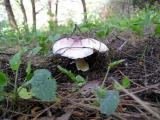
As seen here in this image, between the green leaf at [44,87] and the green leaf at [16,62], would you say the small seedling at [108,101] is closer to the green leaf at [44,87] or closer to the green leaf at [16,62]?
the green leaf at [44,87]

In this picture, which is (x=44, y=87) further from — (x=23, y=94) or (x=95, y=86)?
(x=95, y=86)

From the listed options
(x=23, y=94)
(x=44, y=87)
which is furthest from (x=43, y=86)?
(x=23, y=94)

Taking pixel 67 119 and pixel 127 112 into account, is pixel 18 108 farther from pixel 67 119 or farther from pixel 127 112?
pixel 127 112

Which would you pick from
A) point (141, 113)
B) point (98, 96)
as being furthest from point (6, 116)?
point (141, 113)

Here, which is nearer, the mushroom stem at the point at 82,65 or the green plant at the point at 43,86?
the green plant at the point at 43,86

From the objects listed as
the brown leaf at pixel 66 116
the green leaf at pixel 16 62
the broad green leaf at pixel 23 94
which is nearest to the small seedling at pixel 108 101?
the brown leaf at pixel 66 116

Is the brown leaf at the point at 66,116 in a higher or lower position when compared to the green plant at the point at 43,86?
lower
